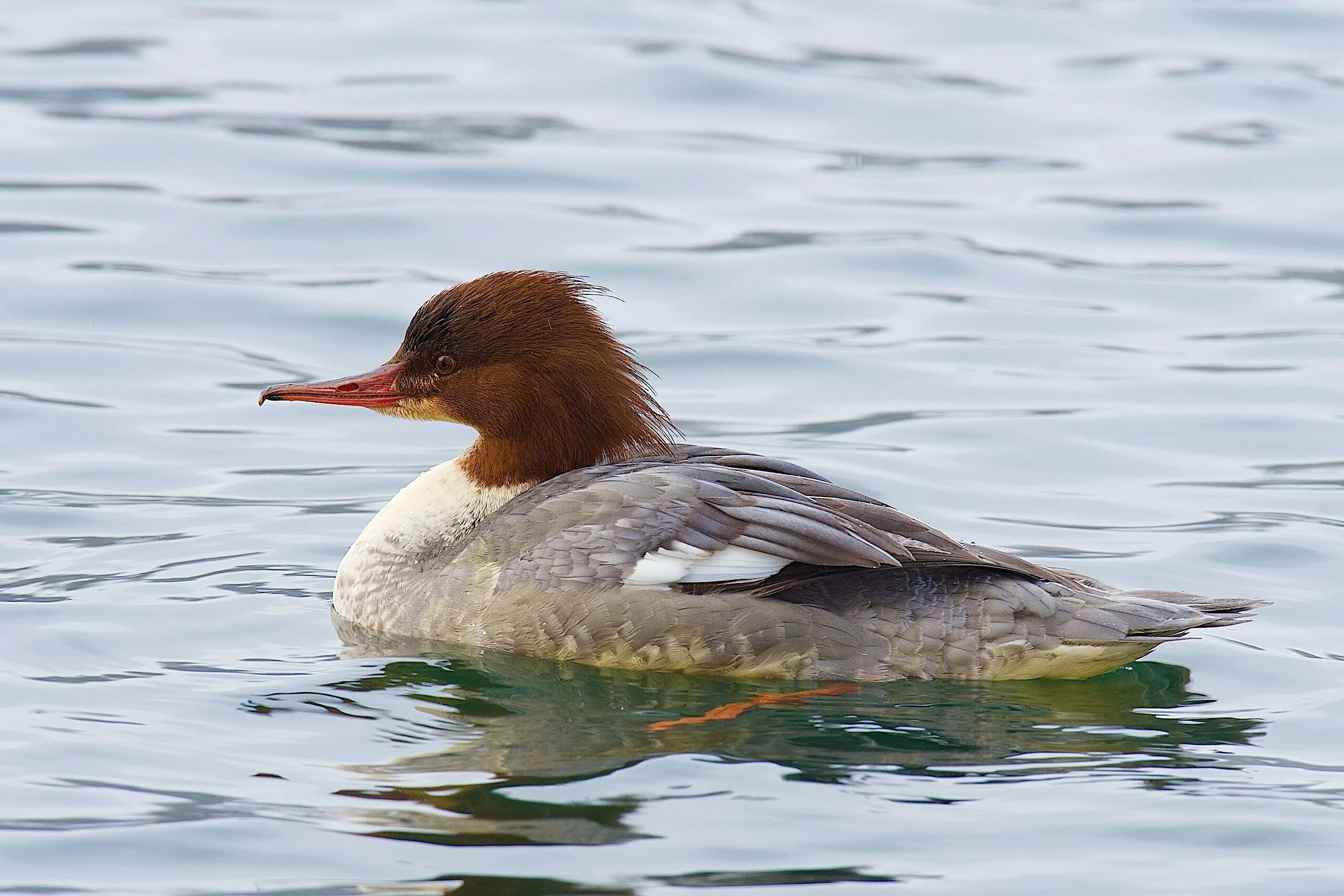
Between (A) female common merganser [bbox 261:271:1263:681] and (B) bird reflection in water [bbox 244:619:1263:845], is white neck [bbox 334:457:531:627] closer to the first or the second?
(A) female common merganser [bbox 261:271:1263:681]

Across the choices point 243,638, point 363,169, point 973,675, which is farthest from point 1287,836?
point 363,169

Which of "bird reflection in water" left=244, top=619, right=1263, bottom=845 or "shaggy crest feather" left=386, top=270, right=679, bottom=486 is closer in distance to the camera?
"bird reflection in water" left=244, top=619, right=1263, bottom=845

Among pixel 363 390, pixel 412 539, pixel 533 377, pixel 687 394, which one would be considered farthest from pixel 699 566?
pixel 687 394

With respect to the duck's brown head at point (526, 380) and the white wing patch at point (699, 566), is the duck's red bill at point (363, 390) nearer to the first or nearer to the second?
the duck's brown head at point (526, 380)

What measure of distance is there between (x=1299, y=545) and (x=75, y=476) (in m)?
5.04

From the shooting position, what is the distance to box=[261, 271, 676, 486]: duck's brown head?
21.5ft

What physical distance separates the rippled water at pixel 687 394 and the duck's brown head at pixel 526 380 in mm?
766

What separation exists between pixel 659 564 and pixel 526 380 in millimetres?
884

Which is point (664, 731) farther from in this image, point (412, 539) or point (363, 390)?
point (363, 390)

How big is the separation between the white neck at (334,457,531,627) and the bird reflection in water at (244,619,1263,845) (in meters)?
0.23

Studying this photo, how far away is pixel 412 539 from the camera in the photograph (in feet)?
21.8

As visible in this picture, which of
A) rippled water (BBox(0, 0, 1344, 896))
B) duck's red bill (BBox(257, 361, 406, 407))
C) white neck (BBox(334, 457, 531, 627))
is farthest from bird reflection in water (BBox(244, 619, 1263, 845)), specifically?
duck's red bill (BBox(257, 361, 406, 407))

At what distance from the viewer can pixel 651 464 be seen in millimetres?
6414

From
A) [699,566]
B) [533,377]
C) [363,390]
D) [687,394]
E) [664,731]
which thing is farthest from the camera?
[687,394]
